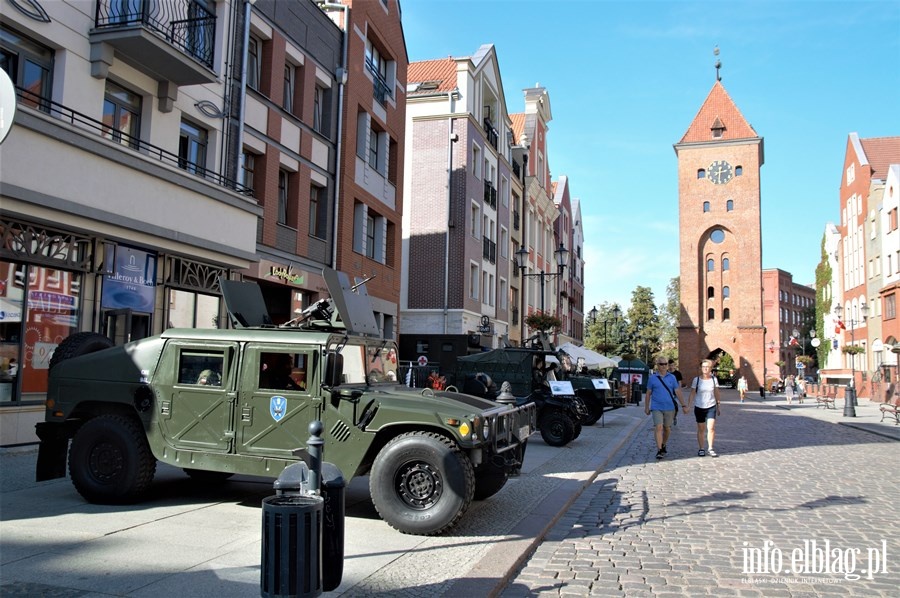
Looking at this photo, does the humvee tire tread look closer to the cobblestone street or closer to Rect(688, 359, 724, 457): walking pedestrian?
the cobblestone street

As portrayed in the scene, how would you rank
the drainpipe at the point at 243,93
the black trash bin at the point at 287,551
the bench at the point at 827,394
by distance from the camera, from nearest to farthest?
the black trash bin at the point at 287,551 < the drainpipe at the point at 243,93 < the bench at the point at 827,394

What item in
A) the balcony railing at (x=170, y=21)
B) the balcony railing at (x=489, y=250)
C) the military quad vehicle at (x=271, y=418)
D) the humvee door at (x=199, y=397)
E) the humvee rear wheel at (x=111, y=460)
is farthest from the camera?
the balcony railing at (x=489, y=250)

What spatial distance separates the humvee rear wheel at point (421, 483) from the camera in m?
5.96

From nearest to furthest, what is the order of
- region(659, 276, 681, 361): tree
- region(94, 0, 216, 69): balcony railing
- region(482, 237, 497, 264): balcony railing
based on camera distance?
region(94, 0, 216, 69): balcony railing < region(482, 237, 497, 264): balcony railing < region(659, 276, 681, 361): tree

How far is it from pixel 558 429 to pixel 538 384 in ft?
7.04

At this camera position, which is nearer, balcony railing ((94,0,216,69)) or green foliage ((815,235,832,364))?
balcony railing ((94,0,216,69))

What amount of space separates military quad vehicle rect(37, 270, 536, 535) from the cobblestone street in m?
1.12

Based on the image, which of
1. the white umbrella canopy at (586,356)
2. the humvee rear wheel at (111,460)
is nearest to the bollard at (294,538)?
the humvee rear wheel at (111,460)

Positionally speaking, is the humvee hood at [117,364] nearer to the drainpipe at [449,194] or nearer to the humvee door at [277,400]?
the humvee door at [277,400]

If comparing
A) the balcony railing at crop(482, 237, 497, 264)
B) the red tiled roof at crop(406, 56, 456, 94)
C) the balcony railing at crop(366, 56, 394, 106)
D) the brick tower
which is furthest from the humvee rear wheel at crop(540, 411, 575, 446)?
the brick tower

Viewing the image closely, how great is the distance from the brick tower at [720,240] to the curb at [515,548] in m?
61.8

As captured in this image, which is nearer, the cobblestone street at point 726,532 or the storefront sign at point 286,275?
the cobblestone street at point 726,532

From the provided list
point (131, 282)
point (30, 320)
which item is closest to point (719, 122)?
point (131, 282)

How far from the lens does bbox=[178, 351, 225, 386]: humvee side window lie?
675 cm
